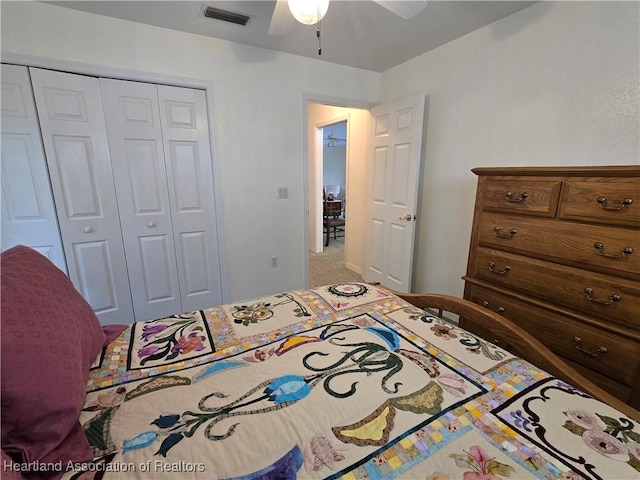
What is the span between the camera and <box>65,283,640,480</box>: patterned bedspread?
0.66 meters

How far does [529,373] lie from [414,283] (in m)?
2.14

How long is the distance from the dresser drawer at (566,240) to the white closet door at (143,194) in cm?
254

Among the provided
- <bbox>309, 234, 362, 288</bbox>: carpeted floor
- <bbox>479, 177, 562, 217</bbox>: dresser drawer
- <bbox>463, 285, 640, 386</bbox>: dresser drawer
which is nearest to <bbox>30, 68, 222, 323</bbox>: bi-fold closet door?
<bbox>309, 234, 362, 288</bbox>: carpeted floor

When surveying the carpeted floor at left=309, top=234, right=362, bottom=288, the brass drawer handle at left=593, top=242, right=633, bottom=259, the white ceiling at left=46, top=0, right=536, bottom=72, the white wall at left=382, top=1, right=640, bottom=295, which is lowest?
the carpeted floor at left=309, top=234, right=362, bottom=288

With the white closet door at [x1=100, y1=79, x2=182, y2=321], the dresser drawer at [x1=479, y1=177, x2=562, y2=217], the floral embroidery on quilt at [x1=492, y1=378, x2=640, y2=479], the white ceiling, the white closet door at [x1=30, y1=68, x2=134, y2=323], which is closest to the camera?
the floral embroidery on quilt at [x1=492, y1=378, x2=640, y2=479]

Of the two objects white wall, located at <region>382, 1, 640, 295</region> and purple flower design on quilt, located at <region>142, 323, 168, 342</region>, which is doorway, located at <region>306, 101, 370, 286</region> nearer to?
white wall, located at <region>382, 1, 640, 295</region>

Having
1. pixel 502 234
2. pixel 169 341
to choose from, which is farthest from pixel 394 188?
pixel 169 341

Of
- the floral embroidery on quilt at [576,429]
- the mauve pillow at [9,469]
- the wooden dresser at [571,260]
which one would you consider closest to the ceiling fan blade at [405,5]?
→ the wooden dresser at [571,260]

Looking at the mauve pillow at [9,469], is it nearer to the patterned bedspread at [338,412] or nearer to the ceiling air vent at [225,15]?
the patterned bedspread at [338,412]

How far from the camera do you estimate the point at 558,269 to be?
1.46 meters

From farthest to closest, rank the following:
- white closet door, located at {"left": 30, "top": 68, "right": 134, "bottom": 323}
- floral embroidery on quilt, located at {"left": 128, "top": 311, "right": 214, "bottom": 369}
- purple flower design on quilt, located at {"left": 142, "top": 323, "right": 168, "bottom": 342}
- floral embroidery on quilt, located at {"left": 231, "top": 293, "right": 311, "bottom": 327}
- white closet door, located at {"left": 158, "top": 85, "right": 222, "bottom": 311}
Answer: white closet door, located at {"left": 158, "top": 85, "right": 222, "bottom": 311}, white closet door, located at {"left": 30, "top": 68, "right": 134, "bottom": 323}, floral embroidery on quilt, located at {"left": 231, "top": 293, "right": 311, "bottom": 327}, purple flower design on quilt, located at {"left": 142, "top": 323, "right": 168, "bottom": 342}, floral embroidery on quilt, located at {"left": 128, "top": 311, "right": 214, "bottom": 369}

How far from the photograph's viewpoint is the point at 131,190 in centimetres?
238

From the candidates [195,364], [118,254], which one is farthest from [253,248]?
[195,364]

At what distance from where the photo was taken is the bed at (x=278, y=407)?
0.65 metres
